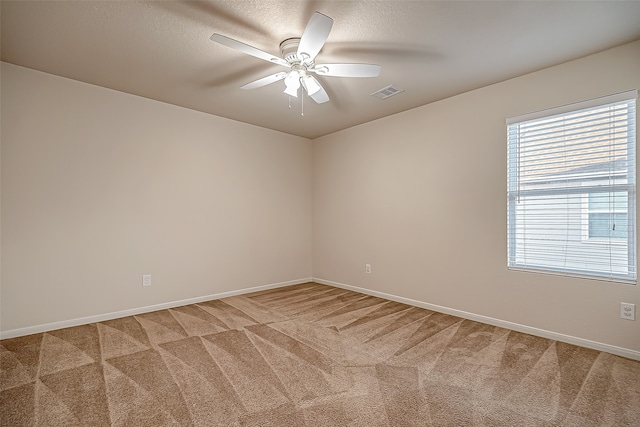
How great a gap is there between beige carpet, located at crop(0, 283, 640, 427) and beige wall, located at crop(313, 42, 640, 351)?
0.32m

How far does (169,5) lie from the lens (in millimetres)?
2016

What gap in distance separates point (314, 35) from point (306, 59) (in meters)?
0.39

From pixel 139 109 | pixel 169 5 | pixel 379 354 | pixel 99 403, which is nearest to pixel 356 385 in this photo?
pixel 379 354

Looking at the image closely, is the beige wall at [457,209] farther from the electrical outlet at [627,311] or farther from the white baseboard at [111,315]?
the white baseboard at [111,315]

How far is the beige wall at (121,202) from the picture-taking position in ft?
9.32

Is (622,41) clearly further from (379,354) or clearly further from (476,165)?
(379,354)

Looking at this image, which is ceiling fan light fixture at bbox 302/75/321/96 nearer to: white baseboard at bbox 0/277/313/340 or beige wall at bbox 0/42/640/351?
beige wall at bbox 0/42/640/351

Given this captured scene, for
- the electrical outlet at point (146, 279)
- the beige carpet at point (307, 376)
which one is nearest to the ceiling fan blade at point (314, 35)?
the beige carpet at point (307, 376)

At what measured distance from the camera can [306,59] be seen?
2320mm

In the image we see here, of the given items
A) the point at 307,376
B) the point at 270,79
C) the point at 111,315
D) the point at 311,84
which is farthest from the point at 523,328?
the point at 111,315

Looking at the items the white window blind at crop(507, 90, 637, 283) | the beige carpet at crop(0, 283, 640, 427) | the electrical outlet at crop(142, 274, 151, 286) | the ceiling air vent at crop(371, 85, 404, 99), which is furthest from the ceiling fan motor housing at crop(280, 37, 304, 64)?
the electrical outlet at crop(142, 274, 151, 286)

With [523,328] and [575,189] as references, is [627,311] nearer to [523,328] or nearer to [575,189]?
[523,328]

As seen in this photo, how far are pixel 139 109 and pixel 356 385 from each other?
3652mm

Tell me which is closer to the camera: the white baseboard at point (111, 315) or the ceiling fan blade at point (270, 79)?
the ceiling fan blade at point (270, 79)
